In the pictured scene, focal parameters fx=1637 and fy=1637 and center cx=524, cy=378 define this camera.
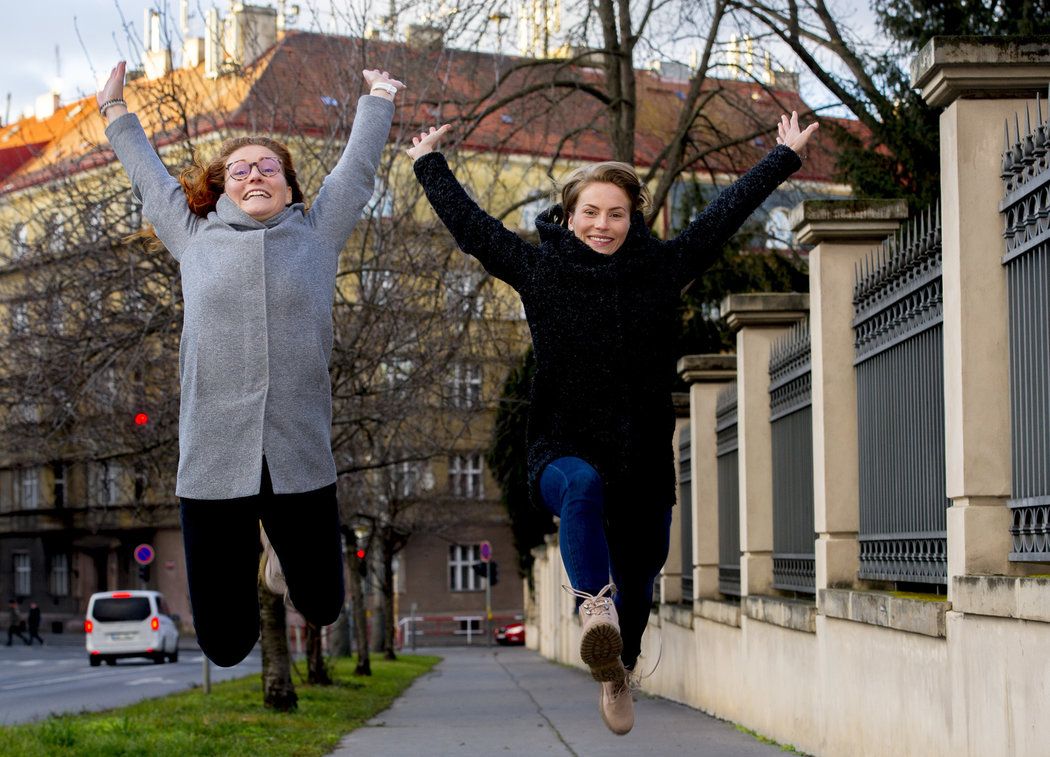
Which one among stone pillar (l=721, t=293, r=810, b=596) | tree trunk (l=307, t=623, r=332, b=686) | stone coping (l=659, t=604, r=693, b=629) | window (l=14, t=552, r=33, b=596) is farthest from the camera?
window (l=14, t=552, r=33, b=596)

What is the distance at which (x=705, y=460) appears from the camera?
16297mm

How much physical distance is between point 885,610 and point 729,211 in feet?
11.4

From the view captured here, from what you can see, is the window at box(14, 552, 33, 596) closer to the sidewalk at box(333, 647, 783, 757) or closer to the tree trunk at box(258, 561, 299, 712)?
the sidewalk at box(333, 647, 783, 757)

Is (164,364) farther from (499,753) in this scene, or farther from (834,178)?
(834,178)

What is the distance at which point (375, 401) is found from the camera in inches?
685

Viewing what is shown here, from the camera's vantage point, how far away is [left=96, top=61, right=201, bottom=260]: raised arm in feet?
18.8

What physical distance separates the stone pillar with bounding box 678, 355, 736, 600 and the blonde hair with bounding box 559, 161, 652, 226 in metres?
9.91

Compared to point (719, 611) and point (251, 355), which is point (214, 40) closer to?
point (719, 611)

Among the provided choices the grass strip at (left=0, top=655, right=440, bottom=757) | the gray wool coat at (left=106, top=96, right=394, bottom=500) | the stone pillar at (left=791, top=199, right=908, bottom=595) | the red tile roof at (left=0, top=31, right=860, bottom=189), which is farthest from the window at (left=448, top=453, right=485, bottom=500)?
the gray wool coat at (left=106, top=96, right=394, bottom=500)

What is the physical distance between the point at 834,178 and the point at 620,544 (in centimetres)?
1590

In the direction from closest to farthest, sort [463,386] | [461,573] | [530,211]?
[463,386]
[530,211]
[461,573]

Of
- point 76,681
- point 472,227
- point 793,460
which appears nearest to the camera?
point 472,227

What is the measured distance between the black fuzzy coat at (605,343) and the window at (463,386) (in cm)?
1187

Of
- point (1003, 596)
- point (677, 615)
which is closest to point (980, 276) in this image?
point (1003, 596)
